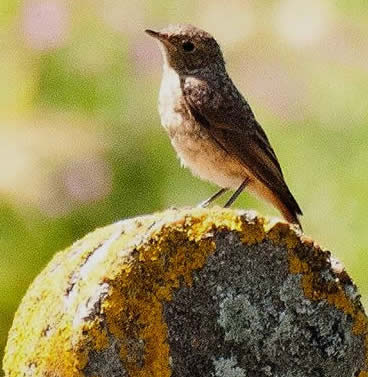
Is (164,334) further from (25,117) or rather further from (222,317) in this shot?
(25,117)

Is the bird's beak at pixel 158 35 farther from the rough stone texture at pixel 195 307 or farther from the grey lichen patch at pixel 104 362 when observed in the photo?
the grey lichen patch at pixel 104 362

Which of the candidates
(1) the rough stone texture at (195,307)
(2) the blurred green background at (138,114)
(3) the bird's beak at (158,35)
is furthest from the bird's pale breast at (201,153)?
(1) the rough stone texture at (195,307)

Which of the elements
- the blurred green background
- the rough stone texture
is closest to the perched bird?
the blurred green background

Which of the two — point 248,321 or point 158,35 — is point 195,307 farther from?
point 158,35

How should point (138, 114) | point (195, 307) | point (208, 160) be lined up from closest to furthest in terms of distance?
point (195, 307), point (208, 160), point (138, 114)

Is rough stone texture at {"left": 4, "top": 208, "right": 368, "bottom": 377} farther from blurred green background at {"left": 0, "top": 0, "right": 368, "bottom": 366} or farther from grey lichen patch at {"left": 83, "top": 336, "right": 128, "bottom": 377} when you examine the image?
blurred green background at {"left": 0, "top": 0, "right": 368, "bottom": 366}

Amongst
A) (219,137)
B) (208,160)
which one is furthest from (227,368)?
(219,137)

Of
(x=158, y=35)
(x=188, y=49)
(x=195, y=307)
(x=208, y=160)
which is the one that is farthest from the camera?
(x=188, y=49)

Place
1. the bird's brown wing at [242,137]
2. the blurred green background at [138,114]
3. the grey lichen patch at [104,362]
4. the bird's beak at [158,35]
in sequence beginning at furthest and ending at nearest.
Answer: the blurred green background at [138,114], the bird's beak at [158,35], the bird's brown wing at [242,137], the grey lichen patch at [104,362]
